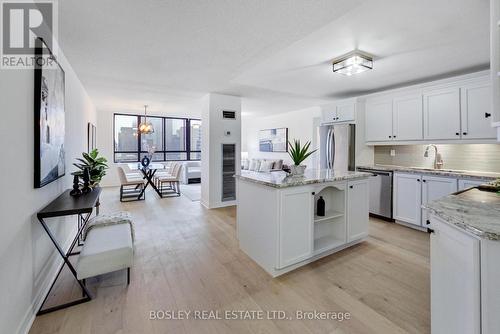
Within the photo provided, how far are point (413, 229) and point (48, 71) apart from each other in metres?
5.08

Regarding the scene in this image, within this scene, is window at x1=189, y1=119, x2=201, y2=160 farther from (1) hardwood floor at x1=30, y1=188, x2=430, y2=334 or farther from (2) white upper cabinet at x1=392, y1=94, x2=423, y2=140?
(2) white upper cabinet at x1=392, y1=94, x2=423, y2=140

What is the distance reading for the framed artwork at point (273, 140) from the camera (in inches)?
295

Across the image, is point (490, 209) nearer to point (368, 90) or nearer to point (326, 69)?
point (326, 69)

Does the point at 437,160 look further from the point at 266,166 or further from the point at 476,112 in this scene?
the point at 266,166

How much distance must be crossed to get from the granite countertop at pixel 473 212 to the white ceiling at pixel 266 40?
1.58 m

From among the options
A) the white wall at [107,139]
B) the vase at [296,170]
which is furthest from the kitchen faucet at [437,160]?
the white wall at [107,139]

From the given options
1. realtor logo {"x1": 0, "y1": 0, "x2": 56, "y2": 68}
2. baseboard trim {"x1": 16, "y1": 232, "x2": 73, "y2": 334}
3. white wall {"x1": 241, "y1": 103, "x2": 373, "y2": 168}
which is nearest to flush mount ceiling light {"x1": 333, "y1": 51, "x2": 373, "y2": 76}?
white wall {"x1": 241, "y1": 103, "x2": 373, "y2": 168}

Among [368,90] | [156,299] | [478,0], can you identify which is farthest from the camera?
[368,90]

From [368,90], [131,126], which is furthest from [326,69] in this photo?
[131,126]

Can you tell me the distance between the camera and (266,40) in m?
2.48

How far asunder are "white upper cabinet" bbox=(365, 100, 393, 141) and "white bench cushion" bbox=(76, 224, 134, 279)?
433 cm

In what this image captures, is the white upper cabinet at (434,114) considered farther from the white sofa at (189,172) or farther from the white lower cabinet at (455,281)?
the white sofa at (189,172)

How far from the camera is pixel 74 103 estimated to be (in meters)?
3.54

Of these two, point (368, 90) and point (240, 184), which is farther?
point (368, 90)
